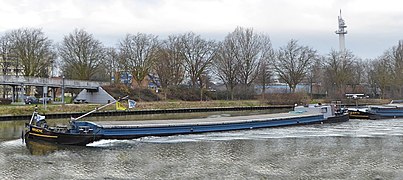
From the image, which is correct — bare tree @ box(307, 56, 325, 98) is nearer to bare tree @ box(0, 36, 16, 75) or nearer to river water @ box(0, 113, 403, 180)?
bare tree @ box(0, 36, 16, 75)

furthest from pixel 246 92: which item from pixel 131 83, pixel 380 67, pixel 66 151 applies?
pixel 66 151

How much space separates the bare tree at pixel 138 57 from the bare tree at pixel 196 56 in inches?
240

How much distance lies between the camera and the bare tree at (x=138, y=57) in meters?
80.7

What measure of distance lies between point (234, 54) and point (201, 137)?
2036 inches

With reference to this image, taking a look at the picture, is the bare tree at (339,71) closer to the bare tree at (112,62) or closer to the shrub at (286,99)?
the shrub at (286,99)

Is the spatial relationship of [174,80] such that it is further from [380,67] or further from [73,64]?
[380,67]

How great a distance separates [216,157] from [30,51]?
53.9 metres

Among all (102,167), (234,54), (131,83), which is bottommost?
(102,167)

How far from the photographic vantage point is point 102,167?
23000 millimetres

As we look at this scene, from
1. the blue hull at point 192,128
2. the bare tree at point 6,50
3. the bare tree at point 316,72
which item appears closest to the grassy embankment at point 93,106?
the bare tree at point 316,72

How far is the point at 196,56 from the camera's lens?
273ft

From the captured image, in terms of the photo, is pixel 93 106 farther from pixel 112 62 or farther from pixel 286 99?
pixel 286 99

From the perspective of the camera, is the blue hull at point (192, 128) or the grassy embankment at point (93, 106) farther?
the grassy embankment at point (93, 106)

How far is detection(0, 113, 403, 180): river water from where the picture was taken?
21.3m
